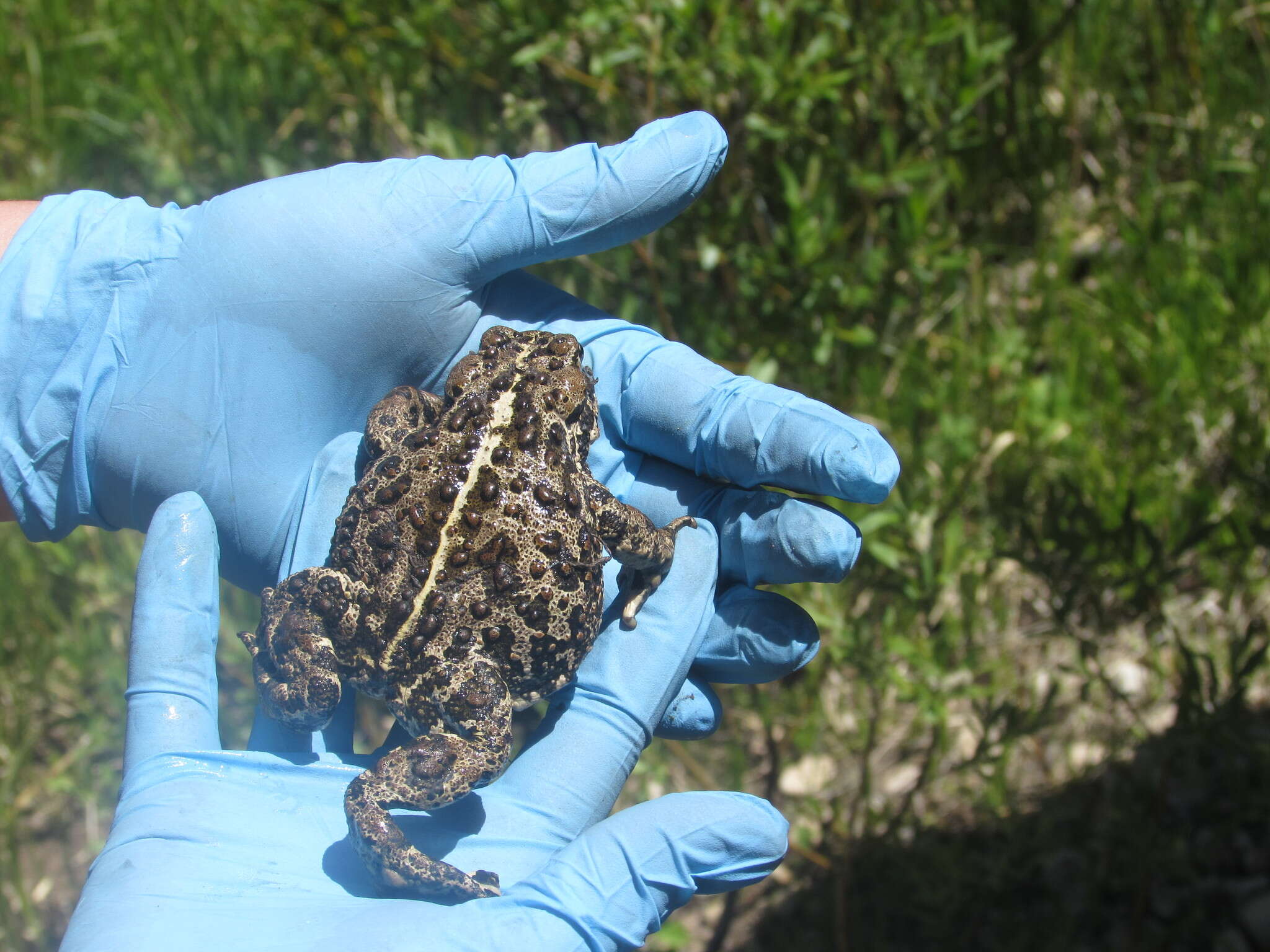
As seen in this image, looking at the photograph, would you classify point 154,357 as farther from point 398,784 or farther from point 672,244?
point 672,244

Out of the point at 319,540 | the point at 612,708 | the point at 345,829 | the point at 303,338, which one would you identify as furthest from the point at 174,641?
the point at 612,708

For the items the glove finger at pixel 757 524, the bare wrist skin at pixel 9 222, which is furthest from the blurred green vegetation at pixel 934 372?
the bare wrist skin at pixel 9 222

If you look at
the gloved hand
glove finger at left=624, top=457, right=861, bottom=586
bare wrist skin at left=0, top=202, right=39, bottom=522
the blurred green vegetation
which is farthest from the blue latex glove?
the blurred green vegetation

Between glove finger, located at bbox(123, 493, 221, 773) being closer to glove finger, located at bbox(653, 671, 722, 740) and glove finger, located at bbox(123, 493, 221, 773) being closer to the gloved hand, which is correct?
the gloved hand

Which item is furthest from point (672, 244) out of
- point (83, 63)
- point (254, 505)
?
point (83, 63)

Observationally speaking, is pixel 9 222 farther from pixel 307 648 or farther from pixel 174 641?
pixel 307 648

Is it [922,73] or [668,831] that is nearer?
[668,831]
